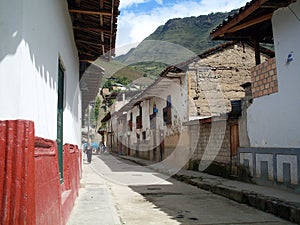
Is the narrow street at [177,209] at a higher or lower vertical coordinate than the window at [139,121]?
lower

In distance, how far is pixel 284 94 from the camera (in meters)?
8.18

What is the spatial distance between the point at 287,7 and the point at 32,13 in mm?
6788

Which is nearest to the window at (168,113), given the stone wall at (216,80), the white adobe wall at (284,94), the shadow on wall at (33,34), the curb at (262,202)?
the stone wall at (216,80)

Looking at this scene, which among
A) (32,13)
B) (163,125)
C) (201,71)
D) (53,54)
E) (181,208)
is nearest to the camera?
(32,13)

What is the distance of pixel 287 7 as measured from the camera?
796 cm

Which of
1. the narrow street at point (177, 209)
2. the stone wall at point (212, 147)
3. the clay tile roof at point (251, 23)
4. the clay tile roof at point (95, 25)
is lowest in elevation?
the narrow street at point (177, 209)

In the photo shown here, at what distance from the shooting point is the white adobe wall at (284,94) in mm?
7703

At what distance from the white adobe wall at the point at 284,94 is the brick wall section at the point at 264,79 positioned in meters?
0.20

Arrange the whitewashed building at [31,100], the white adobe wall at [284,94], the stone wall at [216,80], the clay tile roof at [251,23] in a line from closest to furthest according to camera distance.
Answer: the whitewashed building at [31,100]
the clay tile roof at [251,23]
the white adobe wall at [284,94]
the stone wall at [216,80]

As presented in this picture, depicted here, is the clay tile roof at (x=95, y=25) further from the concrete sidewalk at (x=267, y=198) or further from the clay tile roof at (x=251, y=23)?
the concrete sidewalk at (x=267, y=198)

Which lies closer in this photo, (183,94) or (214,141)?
(214,141)

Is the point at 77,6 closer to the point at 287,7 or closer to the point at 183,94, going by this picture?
the point at 287,7

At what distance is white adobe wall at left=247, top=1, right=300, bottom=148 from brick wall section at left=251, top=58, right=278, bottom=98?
20 cm

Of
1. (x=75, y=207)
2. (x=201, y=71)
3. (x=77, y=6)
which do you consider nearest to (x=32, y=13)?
(x=77, y=6)
